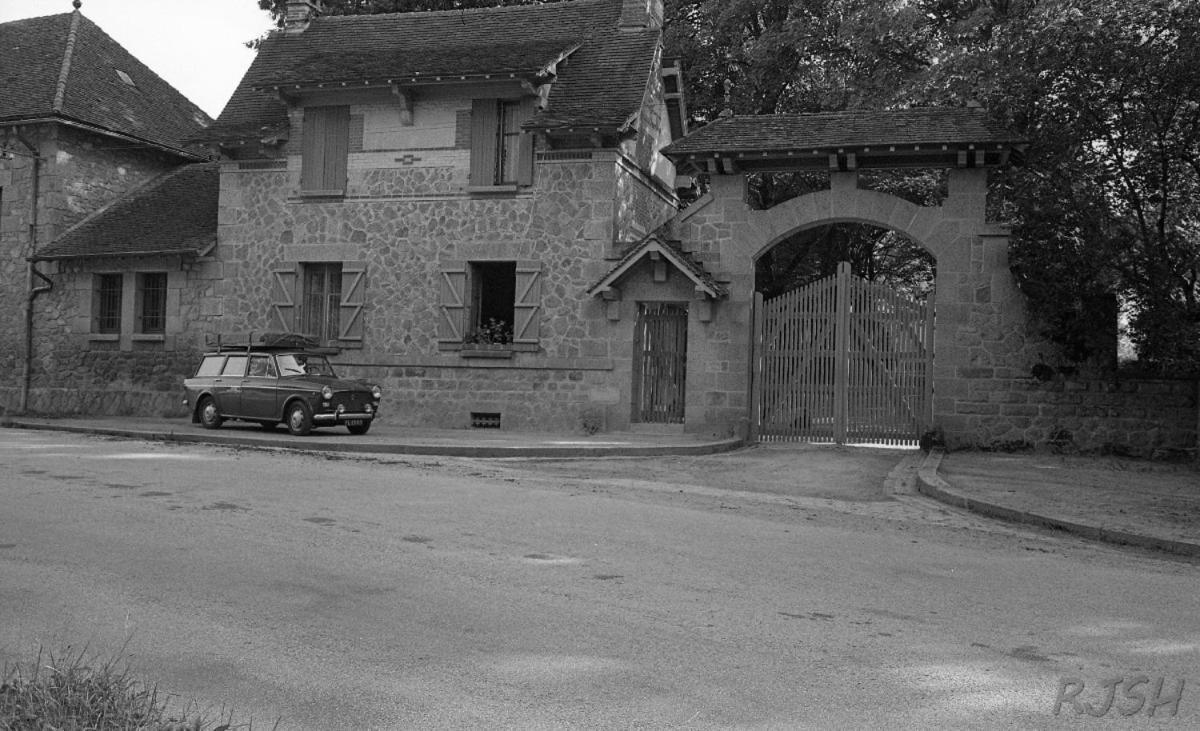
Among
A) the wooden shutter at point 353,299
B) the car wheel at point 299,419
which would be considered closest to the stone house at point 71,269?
the wooden shutter at point 353,299

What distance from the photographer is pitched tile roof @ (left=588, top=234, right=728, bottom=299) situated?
766 inches

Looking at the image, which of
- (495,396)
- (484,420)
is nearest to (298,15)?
(495,396)

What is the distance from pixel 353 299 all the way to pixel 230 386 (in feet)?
11.5

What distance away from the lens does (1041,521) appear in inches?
417

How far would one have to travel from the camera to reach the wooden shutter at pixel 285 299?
907 inches

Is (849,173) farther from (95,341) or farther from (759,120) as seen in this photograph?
(95,341)

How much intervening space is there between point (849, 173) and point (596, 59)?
6600 mm

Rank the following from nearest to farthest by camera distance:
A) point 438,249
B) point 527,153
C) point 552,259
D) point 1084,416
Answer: point 1084,416 → point 552,259 → point 527,153 → point 438,249

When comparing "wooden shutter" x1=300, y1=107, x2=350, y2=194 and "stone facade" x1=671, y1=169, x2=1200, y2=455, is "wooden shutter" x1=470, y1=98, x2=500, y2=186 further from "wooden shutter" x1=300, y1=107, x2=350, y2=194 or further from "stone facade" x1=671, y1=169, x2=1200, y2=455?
"stone facade" x1=671, y1=169, x2=1200, y2=455

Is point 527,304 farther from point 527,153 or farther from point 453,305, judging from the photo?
point 527,153

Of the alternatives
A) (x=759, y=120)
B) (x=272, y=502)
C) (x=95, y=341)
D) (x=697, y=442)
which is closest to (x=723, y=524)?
(x=272, y=502)

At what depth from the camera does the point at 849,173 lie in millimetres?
19297

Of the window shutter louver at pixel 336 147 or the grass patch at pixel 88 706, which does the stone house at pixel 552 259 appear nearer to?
the window shutter louver at pixel 336 147

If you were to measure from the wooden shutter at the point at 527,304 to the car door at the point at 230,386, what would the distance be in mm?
5154
